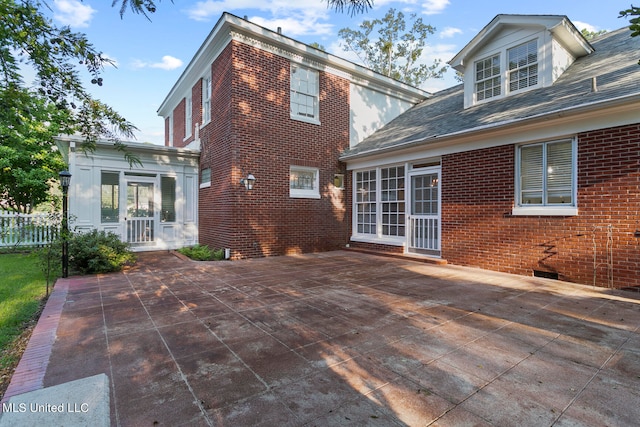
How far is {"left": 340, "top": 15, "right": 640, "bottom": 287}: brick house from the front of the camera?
5426mm

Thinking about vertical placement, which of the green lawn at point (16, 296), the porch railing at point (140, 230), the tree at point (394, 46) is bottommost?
the green lawn at point (16, 296)

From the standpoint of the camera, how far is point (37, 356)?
2.95m

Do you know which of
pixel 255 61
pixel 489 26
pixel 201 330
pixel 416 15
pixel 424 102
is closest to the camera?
pixel 201 330

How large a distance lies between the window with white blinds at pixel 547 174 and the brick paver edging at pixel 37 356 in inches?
308

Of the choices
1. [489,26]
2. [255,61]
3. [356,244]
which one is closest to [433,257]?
[356,244]

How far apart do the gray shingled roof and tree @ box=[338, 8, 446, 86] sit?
13.9 m

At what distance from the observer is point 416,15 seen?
22.4 meters

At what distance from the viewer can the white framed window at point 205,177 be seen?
10.2 metres

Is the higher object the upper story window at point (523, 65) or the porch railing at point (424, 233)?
the upper story window at point (523, 65)

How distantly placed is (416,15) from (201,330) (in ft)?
84.0

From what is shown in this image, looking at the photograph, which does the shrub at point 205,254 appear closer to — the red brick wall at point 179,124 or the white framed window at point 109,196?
the white framed window at point 109,196

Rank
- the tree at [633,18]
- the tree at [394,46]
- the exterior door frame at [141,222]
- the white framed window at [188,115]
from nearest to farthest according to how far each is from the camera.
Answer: the tree at [633,18], the exterior door frame at [141,222], the white framed window at [188,115], the tree at [394,46]

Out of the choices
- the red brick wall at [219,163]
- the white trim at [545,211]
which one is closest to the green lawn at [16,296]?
the red brick wall at [219,163]

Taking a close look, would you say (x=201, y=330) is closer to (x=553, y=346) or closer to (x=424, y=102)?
(x=553, y=346)
